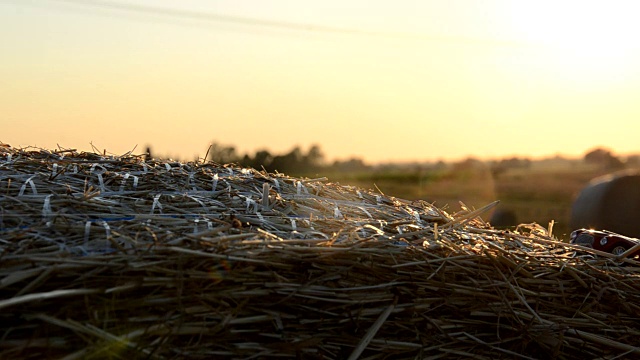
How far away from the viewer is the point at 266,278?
2.55 metres

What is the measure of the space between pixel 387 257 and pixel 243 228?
54cm

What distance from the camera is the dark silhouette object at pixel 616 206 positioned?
14.6 m

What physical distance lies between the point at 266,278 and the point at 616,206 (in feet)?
44.8

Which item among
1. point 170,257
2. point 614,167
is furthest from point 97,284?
point 614,167

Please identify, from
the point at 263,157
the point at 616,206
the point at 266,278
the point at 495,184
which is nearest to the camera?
the point at 266,278

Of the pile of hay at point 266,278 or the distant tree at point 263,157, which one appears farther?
the distant tree at point 263,157

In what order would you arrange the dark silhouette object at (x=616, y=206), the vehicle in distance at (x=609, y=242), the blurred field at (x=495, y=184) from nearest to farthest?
the vehicle in distance at (x=609, y=242), the dark silhouette object at (x=616, y=206), the blurred field at (x=495, y=184)

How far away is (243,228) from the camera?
2.77 m

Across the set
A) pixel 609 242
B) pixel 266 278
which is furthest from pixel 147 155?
pixel 609 242

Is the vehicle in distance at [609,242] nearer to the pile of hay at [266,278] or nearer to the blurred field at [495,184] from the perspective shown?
the pile of hay at [266,278]

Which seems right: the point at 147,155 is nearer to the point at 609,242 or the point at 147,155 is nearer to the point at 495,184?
the point at 609,242

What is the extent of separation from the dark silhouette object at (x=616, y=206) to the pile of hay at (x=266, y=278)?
39.6ft

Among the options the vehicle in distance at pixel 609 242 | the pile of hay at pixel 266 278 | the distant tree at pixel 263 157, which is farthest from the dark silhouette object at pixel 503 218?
the pile of hay at pixel 266 278

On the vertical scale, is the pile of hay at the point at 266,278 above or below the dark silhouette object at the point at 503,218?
above
